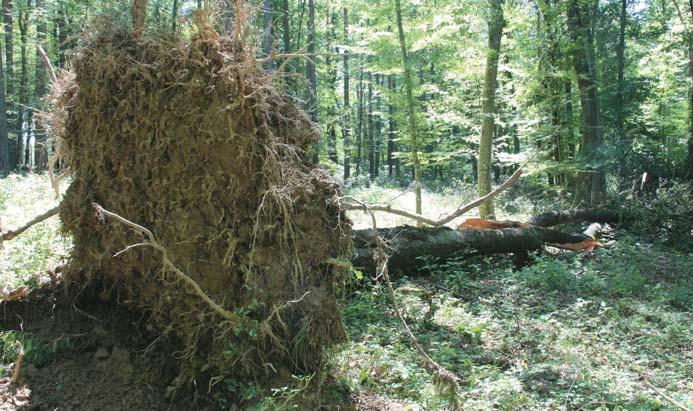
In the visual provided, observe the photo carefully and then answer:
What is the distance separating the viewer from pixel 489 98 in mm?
13148

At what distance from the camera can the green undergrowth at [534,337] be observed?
3.88 metres

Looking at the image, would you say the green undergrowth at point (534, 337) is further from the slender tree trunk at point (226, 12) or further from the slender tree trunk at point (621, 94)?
the slender tree trunk at point (621, 94)

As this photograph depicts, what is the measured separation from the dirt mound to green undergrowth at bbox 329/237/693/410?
0.73 m

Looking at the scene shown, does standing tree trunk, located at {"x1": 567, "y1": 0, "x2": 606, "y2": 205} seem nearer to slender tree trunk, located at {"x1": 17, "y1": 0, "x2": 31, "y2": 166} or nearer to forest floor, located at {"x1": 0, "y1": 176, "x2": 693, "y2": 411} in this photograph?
forest floor, located at {"x1": 0, "y1": 176, "x2": 693, "y2": 411}

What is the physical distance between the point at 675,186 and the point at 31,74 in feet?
105

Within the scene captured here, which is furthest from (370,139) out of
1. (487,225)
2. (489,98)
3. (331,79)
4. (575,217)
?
(487,225)

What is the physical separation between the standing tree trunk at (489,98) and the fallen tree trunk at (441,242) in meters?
3.25

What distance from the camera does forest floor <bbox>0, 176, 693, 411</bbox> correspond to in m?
3.74

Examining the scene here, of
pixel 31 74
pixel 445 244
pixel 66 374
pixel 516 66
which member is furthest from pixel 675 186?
pixel 31 74

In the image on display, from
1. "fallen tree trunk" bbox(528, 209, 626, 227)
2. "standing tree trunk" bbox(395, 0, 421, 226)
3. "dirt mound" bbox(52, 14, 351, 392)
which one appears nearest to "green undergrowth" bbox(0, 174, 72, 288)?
"dirt mound" bbox(52, 14, 351, 392)

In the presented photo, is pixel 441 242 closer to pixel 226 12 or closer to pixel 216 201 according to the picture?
pixel 216 201

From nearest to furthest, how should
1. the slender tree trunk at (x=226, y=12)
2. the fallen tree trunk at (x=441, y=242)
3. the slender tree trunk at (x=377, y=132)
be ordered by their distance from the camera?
the slender tree trunk at (x=226, y=12) → the fallen tree trunk at (x=441, y=242) → the slender tree trunk at (x=377, y=132)

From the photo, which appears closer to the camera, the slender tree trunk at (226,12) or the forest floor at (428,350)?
the forest floor at (428,350)

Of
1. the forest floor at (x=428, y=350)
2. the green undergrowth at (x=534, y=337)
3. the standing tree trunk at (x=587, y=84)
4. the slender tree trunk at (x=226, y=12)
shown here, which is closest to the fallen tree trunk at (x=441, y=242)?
the green undergrowth at (x=534, y=337)
